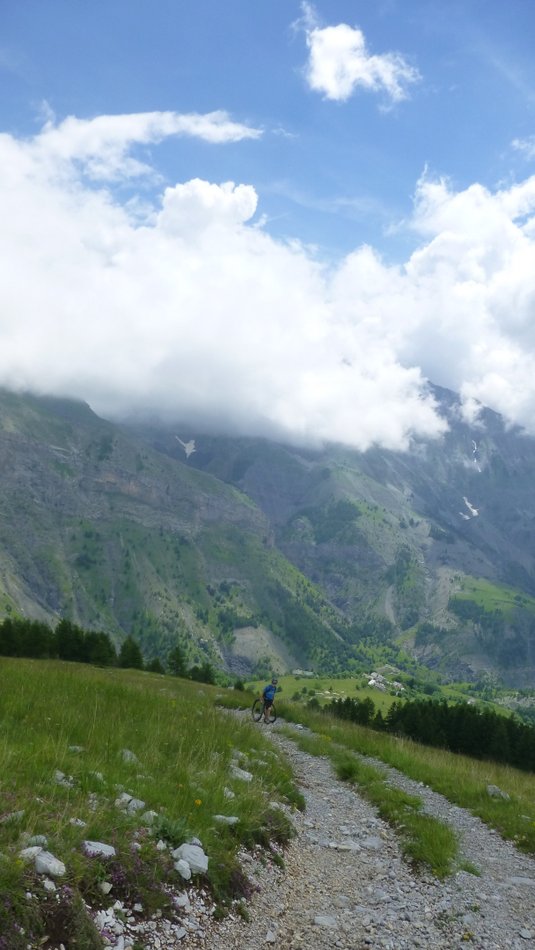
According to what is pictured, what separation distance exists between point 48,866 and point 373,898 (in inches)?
287

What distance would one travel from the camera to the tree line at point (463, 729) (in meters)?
77.8

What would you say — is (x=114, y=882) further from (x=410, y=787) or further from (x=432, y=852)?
(x=410, y=787)

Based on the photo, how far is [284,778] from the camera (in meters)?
18.5

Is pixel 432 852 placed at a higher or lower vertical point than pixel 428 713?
higher

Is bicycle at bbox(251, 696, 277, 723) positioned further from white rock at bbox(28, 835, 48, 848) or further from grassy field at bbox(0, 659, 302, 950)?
white rock at bbox(28, 835, 48, 848)

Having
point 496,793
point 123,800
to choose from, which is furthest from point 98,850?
point 496,793

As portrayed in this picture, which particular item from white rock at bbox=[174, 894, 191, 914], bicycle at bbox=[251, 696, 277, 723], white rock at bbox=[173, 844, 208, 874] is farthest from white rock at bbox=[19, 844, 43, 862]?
bicycle at bbox=[251, 696, 277, 723]

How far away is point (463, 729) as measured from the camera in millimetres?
82375

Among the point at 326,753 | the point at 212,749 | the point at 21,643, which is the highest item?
the point at 212,749

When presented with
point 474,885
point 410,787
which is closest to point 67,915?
point 474,885

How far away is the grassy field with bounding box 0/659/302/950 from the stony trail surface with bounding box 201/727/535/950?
0.72 metres

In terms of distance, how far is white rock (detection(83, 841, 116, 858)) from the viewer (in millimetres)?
8703

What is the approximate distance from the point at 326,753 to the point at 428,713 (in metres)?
64.1

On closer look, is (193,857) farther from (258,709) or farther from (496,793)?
(258,709)
